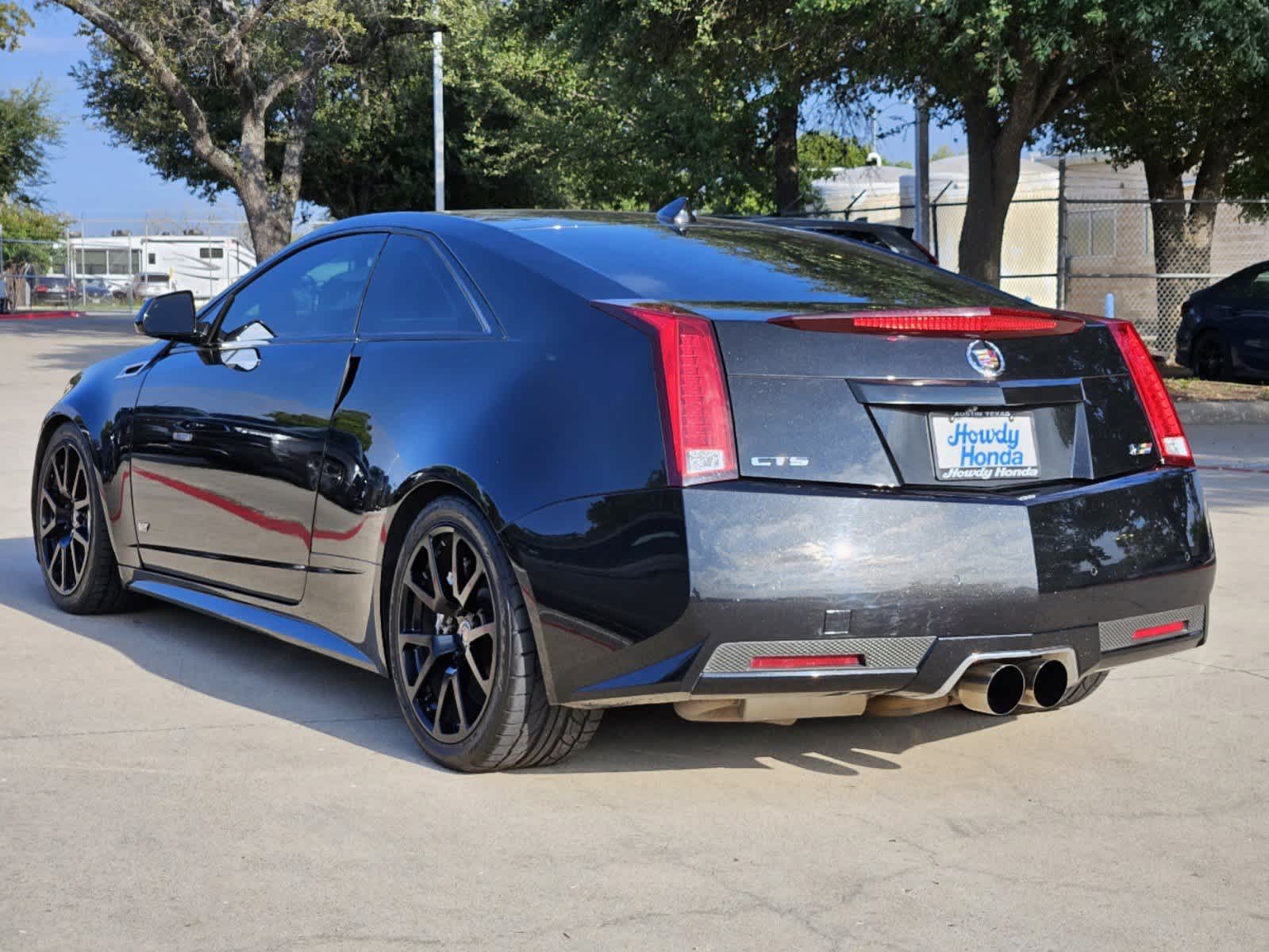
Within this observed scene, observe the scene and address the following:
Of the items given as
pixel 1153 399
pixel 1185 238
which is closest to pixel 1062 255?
pixel 1185 238

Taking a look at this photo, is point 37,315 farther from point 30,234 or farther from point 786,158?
point 30,234

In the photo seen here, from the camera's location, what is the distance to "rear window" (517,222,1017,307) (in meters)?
4.76

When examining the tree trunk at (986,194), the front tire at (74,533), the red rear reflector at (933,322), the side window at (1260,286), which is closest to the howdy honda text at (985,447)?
the red rear reflector at (933,322)

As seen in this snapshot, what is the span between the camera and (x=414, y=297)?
5.32 metres

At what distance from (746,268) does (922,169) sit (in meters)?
19.4

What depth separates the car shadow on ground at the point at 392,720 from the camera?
16.5ft

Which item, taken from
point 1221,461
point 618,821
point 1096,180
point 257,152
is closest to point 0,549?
point 618,821

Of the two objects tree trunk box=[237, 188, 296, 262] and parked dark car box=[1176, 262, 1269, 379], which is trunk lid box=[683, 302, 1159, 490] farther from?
tree trunk box=[237, 188, 296, 262]

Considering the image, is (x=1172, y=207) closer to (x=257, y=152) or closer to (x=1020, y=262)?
(x=1020, y=262)

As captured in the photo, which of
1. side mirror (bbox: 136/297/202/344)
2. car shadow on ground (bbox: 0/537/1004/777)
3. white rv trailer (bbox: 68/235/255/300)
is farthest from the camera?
white rv trailer (bbox: 68/235/255/300)

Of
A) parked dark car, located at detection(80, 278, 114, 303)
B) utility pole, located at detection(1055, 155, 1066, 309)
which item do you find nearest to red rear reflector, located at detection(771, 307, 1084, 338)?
utility pole, located at detection(1055, 155, 1066, 309)

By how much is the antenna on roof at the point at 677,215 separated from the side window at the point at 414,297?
2.62 ft

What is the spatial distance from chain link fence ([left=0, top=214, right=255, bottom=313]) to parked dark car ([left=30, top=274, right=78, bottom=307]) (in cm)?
2

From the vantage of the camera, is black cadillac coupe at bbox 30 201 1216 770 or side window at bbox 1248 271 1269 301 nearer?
black cadillac coupe at bbox 30 201 1216 770
